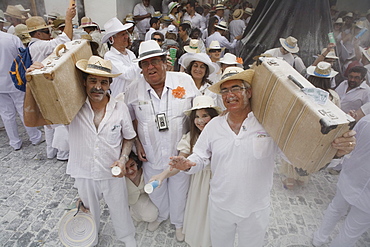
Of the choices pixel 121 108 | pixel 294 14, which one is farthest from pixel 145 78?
pixel 294 14

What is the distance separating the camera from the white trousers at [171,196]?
3.23m

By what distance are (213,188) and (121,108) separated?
1435mm

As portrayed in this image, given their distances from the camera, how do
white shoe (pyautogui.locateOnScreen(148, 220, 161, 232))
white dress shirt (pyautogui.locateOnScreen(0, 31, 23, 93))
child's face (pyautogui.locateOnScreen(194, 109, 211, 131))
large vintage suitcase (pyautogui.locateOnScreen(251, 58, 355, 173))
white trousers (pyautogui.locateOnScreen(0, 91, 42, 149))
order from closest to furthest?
1. large vintage suitcase (pyautogui.locateOnScreen(251, 58, 355, 173))
2. child's face (pyautogui.locateOnScreen(194, 109, 211, 131))
3. white shoe (pyautogui.locateOnScreen(148, 220, 161, 232))
4. white dress shirt (pyautogui.locateOnScreen(0, 31, 23, 93))
5. white trousers (pyautogui.locateOnScreen(0, 91, 42, 149))

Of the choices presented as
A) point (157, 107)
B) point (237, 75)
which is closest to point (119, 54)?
point (157, 107)

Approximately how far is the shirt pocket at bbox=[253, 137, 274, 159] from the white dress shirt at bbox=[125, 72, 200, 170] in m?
1.17

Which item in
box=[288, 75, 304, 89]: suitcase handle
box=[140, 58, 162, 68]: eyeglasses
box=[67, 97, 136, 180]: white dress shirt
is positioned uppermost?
box=[288, 75, 304, 89]: suitcase handle

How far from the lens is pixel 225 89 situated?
2.24m

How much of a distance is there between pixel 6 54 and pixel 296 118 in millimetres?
5781

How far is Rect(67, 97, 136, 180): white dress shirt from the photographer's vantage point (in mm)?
2629

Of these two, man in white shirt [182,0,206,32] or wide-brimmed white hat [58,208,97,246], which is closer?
wide-brimmed white hat [58,208,97,246]

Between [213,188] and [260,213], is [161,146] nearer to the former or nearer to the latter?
[213,188]

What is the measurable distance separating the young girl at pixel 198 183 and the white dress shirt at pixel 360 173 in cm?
170

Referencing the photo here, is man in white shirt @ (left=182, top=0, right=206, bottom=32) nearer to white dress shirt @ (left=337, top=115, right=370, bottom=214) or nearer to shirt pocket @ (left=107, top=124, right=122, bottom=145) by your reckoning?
shirt pocket @ (left=107, top=124, right=122, bottom=145)

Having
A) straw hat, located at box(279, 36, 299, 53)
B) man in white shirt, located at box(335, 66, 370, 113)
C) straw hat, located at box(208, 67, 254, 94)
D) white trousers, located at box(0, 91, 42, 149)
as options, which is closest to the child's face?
straw hat, located at box(208, 67, 254, 94)
